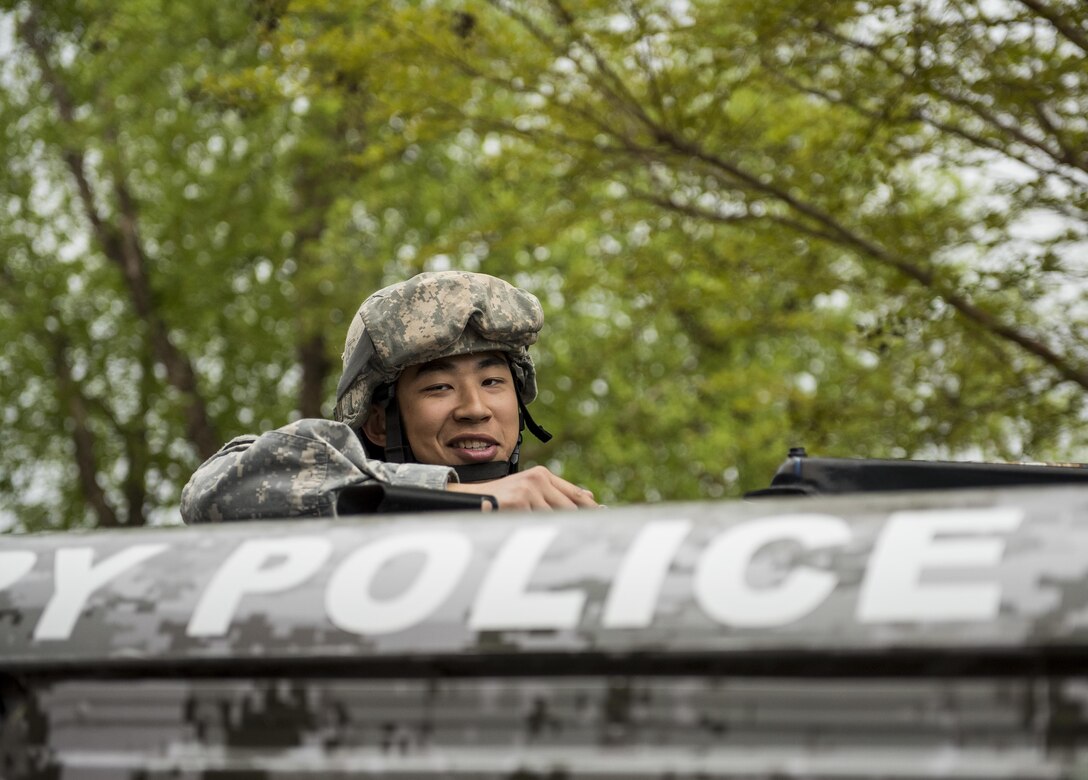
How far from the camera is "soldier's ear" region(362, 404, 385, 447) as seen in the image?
366cm

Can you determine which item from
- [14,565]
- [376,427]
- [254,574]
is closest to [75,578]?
[14,565]

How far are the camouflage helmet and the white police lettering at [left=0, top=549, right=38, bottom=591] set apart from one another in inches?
69.4

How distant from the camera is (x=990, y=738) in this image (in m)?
1.23

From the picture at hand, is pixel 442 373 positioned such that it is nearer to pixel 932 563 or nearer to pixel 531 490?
pixel 531 490

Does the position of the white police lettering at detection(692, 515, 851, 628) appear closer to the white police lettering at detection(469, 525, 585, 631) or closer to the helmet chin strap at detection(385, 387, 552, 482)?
the white police lettering at detection(469, 525, 585, 631)

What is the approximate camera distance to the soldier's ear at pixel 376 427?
3.66 meters

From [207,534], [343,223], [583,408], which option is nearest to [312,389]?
[343,223]

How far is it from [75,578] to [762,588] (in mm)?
798

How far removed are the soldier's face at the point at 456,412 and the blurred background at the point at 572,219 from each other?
9.77 ft

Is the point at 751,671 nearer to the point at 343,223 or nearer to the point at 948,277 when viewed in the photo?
the point at 948,277

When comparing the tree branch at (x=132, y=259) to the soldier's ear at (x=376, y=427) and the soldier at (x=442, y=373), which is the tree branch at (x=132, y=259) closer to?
the soldier's ear at (x=376, y=427)

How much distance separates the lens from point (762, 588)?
133 centimetres

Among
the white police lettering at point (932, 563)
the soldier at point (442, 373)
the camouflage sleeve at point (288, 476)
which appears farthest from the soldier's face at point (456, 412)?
the white police lettering at point (932, 563)

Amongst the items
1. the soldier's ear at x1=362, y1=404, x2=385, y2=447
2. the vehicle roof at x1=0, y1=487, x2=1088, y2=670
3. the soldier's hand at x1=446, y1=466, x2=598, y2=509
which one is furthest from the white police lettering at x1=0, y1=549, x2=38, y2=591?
the soldier's ear at x1=362, y1=404, x2=385, y2=447
